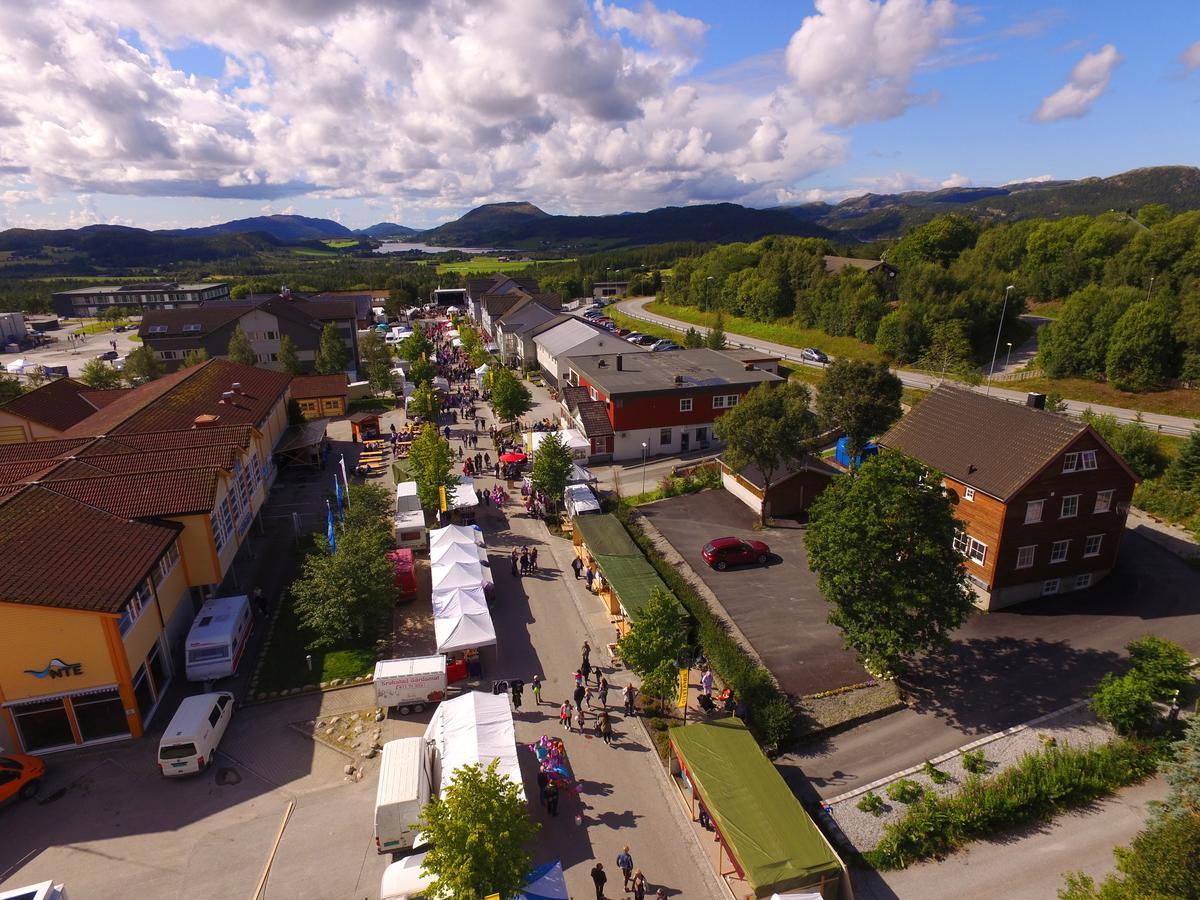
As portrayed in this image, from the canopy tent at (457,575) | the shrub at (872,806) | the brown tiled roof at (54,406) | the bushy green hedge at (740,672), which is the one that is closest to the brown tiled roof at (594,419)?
the bushy green hedge at (740,672)

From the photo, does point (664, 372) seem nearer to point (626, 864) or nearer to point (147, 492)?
point (147, 492)

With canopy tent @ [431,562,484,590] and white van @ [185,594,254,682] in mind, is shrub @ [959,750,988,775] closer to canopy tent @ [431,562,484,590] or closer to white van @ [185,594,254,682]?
canopy tent @ [431,562,484,590]

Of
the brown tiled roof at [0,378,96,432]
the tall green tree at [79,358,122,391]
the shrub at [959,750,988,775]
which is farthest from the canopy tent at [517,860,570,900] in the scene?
the tall green tree at [79,358,122,391]

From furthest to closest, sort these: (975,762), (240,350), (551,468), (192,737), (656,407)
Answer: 1. (240,350)
2. (656,407)
3. (551,468)
4. (975,762)
5. (192,737)

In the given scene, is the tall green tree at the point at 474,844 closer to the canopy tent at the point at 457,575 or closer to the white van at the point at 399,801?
the white van at the point at 399,801

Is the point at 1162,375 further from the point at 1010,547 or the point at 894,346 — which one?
the point at 1010,547

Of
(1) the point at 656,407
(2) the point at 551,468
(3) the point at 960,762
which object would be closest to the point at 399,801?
(3) the point at 960,762
